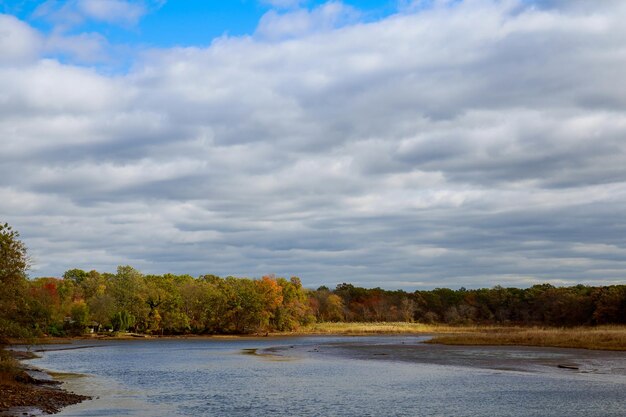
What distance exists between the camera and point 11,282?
40844 millimetres

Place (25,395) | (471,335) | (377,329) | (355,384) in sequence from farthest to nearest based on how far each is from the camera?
(377,329) → (471,335) → (355,384) → (25,395)

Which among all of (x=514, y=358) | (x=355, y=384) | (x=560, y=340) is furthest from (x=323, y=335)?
(x=355, y=384)

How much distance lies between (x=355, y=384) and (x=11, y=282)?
23580 millimetres

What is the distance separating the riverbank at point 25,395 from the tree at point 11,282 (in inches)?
102

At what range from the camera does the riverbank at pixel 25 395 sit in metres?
32.1

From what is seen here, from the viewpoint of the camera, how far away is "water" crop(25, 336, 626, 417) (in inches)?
1369

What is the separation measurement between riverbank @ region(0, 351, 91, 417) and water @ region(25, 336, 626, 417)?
1209 mm

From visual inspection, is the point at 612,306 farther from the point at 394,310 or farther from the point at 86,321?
the point at 86,321

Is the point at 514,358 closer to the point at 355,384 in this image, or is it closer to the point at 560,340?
the point at 560,340

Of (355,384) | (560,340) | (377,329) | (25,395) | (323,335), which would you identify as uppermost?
(560,340)

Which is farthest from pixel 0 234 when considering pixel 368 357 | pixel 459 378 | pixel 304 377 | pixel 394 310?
pixel 394 310

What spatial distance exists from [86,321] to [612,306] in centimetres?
10108

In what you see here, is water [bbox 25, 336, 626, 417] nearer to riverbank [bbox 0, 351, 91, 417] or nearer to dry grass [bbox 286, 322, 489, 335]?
riverbank [bbox 0, 351, 91, 417]

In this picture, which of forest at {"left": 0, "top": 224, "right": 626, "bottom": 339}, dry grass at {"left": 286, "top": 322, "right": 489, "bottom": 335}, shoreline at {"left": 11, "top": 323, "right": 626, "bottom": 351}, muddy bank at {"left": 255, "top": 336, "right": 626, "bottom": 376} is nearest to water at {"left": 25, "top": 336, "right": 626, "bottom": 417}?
muddy bank at {"left": 255, "top": 336, "right": 626, "bottom": 376}
